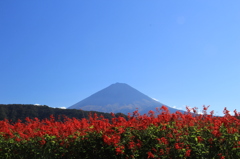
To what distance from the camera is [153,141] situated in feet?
20.9

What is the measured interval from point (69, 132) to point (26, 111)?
18.7 meters

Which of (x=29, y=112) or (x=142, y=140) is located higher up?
(x=29, y=112)

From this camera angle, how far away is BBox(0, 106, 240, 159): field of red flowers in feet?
19.2

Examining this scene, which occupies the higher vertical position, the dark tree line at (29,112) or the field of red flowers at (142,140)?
the dark tree line at (29,112)

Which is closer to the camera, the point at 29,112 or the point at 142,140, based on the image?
the point at 142,140

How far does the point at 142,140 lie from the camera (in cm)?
652

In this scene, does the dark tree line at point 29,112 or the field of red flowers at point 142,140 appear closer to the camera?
the field of red flowers at point 142,140

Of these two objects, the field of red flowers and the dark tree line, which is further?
the dark tree line

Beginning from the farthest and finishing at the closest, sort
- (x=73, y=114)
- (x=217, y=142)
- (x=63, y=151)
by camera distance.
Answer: (x=73, y=114) < (x=63, y=151) < (x=217, y=142)

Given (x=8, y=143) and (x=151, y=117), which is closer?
(x=151, y=117)

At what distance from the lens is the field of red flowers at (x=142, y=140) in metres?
5.85

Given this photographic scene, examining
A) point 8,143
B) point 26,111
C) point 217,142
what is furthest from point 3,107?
point 217,142

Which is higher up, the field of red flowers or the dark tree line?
the dark tree line

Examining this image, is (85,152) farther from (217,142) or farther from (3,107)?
(3,107)
